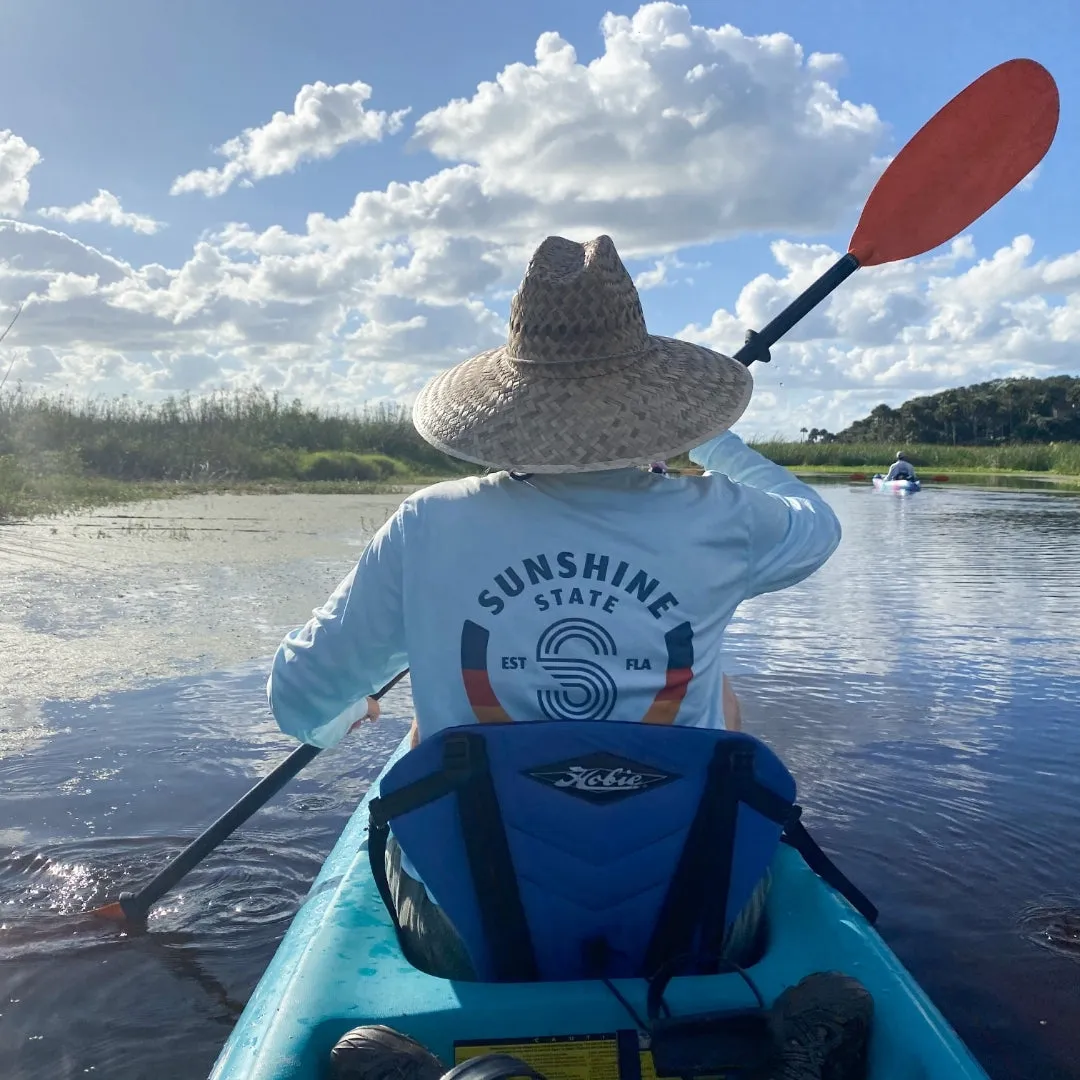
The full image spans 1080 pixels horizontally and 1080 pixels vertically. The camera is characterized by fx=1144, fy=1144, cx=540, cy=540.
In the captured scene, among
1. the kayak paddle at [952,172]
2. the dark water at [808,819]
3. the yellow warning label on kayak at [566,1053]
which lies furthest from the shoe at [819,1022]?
the kayak paddle at [952,172]

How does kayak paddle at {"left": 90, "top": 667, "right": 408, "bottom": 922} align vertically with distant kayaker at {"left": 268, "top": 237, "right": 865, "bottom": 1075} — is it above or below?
below

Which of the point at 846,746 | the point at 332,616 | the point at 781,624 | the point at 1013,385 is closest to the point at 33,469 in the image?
the point at 781,624

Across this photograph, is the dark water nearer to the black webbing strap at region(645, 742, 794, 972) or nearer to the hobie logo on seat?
the black webbing strap at region(645, 742, 794, 972)

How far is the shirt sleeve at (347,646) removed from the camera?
1703mm

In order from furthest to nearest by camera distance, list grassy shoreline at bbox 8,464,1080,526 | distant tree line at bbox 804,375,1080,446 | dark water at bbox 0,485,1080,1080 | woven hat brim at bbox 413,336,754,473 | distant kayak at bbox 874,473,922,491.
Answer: distant tree line at bbox 804,375,1080,446 < distant kayak at bbox 874,473,922,491 < grassy shoreline at bbox 8,464,1080,526 < dark water at bbox 0,485,1080,1080 < woven hat brim at bbox 413,336,754,473

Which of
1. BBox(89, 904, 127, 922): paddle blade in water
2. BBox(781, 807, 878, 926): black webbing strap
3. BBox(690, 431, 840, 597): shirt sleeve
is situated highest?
BBox(690, 431, 840, 597): shirt sleeve

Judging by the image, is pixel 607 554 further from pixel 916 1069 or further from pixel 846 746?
pixel 846 746

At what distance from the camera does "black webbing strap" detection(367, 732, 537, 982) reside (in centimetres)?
148

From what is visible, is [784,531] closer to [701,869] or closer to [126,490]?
[701,869]

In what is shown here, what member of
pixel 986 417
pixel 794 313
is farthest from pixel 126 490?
pixel 986 417

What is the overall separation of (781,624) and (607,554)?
547 cm

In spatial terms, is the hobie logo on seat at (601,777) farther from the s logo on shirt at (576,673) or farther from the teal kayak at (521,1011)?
the teal kayak at (521,1011)

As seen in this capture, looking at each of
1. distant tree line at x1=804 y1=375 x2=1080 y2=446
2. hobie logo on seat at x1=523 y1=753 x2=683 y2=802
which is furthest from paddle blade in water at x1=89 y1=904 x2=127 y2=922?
distant tree line at x1=804 y1=375 x2=1080 y2=446

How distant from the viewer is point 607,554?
5.23 ft
